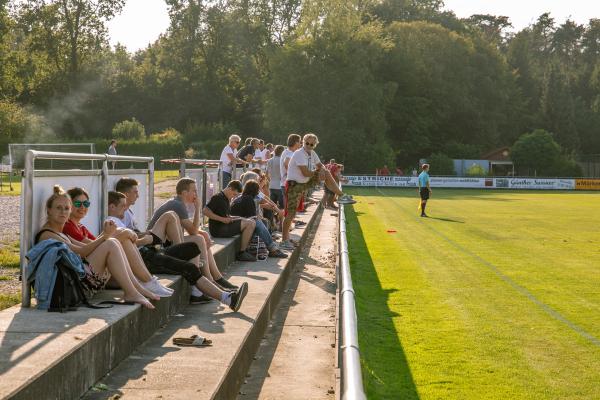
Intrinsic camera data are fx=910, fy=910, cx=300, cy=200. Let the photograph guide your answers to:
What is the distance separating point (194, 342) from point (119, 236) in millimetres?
1339

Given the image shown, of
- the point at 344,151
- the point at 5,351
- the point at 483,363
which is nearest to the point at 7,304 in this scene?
the point at 5,351

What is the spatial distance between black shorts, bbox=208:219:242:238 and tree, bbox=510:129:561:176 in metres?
65.1

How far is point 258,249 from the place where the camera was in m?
13.6

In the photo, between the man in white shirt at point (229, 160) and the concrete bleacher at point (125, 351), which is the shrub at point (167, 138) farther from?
the concrete bleacher at point (125, 351)

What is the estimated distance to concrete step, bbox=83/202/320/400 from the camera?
588cm

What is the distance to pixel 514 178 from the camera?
2616 inches

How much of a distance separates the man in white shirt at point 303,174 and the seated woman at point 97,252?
6.67m

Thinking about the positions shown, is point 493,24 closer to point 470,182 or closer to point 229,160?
point 470,182

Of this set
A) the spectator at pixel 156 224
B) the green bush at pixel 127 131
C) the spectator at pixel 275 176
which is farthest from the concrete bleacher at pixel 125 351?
the green bush at pixel 127 131

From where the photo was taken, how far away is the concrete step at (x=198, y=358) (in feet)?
19.3

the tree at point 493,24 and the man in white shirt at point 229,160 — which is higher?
the tree at point 493,24

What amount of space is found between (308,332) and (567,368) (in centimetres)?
258

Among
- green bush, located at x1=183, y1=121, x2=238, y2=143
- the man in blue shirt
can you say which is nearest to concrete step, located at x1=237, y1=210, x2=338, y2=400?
the man in blue shirt

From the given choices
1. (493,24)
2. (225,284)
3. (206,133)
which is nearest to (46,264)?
(225,284)
